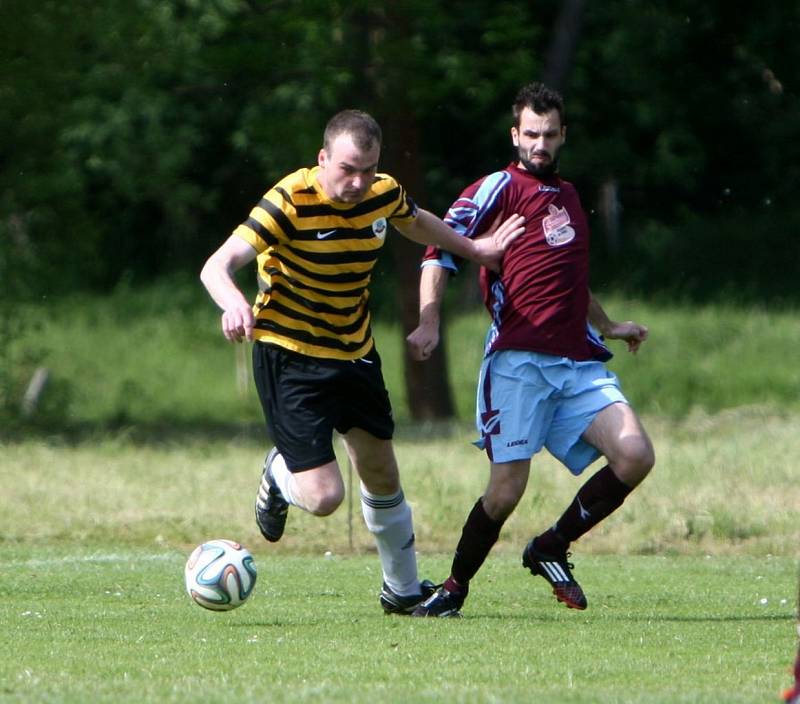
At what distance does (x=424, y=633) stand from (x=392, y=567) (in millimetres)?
729

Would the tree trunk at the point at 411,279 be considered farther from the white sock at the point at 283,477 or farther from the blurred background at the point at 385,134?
the white sock at the point at 283,477

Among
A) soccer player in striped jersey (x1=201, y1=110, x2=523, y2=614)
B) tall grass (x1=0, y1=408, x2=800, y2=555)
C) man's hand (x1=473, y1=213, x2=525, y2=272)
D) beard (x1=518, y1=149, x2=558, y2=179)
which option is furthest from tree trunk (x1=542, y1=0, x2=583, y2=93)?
soccer player in striped jersey (x1=201, y1=110, x2=523, y2=614)

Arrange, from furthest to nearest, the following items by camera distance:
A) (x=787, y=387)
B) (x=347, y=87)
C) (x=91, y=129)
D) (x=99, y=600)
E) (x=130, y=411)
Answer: (x=91, y=129) < (x=130, y=411) < (x=787, y=387) < (x=347, y=87) < (x=99, y=600)

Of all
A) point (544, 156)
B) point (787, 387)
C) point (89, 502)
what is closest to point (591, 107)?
point (787, 387)

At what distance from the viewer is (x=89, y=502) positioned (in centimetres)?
1373

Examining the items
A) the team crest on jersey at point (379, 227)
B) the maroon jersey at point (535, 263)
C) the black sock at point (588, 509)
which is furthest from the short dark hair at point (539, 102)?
the black sock at point (588, 509)

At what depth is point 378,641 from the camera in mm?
6910

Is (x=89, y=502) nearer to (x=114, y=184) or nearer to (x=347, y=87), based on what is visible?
(x=347, y=87)

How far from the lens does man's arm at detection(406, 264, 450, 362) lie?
7574 mm

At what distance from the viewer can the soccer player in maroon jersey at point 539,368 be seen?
25.5 feet

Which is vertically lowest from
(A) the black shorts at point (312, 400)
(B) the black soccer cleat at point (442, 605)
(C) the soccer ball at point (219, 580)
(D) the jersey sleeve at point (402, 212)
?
(B) the black soccer cleat at point (442, 605)

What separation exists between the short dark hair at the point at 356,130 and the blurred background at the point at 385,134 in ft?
45.9

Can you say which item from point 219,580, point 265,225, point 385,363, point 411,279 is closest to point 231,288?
point 265,225

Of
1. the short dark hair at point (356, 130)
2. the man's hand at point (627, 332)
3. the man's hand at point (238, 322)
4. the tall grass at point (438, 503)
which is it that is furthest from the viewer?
the tall grass at point (438, 503)
